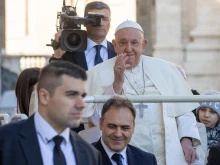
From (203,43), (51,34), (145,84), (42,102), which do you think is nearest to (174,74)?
(145,84)

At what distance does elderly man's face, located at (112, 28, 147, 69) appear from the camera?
30.0ft

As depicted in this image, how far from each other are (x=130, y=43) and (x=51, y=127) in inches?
101

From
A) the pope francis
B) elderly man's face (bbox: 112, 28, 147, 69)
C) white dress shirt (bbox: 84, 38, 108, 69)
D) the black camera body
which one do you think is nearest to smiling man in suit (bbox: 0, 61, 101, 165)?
the pope francis

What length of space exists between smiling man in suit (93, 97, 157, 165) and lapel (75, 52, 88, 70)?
1.81m

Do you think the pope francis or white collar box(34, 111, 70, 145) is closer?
white collar box(34, 111, 70, 145)

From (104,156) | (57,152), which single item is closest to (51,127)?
(57,152)

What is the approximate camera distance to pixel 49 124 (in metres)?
6.67

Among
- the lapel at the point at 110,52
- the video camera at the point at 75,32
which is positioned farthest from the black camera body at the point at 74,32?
the lapel at the point at 110,52

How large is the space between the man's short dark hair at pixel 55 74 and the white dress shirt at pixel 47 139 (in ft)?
0.55

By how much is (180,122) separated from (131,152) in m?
1.03

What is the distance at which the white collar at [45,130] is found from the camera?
665 cm

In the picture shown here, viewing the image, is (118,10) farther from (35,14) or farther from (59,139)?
(59,139)

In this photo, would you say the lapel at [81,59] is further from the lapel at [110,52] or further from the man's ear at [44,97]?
the man's ear at [44,97]

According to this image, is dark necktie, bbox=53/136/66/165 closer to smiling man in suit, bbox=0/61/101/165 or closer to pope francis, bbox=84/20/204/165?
smiling man in suit, bbox=0/61/101/165
